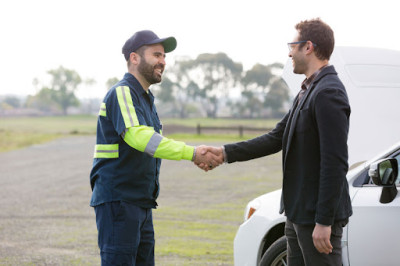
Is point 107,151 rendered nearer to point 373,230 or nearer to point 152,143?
point 152,143

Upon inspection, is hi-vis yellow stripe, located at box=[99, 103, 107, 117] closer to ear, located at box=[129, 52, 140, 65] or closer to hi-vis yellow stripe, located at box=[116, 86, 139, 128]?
hi-vis yellow stripe, located at box=[116, 86, 139, 128]

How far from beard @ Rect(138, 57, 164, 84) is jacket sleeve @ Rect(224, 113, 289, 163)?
28.0 inches

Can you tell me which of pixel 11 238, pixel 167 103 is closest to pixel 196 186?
pixel 11 238

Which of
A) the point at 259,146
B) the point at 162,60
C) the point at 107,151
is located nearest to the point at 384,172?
the point at 259,146

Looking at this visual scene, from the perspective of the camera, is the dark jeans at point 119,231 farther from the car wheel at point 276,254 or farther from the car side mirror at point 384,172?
the car side mirror at point 384,172

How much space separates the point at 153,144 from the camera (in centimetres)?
377

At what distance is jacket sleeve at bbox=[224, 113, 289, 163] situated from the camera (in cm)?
402

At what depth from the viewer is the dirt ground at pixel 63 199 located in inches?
297

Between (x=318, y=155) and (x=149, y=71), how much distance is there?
143cm

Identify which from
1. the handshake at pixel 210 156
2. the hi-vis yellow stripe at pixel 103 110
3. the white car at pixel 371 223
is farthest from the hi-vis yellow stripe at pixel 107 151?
the white car at pixel 371 223

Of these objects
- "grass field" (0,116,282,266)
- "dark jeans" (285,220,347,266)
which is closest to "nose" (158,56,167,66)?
"dark jeans" (285,220,347,266)

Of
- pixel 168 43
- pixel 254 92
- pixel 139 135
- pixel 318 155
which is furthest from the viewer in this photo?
pixel 254 92

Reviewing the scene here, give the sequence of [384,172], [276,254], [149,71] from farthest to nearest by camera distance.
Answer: [276,254] < [149,71] < [384,172]

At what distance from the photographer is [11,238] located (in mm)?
8367
